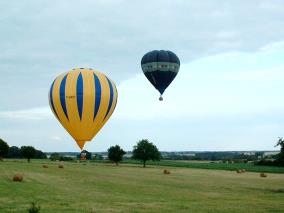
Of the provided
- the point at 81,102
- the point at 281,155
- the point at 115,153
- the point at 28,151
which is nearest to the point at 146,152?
the point at 115,153

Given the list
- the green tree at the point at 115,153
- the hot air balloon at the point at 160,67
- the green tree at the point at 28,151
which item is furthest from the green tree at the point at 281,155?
the green tree at the point at 28,151

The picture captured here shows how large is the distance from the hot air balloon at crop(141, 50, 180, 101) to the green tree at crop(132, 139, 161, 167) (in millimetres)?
47362

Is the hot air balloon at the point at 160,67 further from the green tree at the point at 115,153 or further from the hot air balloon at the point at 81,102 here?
the green tree at the point at 115,153

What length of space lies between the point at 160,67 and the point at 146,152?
4973 cm

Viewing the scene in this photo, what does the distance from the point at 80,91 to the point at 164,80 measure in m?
16.4

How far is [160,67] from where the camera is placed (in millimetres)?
54281

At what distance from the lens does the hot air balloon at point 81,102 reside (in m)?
40.4

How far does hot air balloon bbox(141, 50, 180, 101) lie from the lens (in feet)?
178

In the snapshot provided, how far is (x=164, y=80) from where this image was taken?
55.0 m

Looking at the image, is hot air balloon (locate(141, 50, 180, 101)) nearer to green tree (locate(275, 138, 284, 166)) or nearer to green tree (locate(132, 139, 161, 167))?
green tree (locate(275, 138, 284, 166))

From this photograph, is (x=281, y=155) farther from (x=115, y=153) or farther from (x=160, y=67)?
(x=115, y=153)

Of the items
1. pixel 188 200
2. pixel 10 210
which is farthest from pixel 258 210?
pixel 10 210

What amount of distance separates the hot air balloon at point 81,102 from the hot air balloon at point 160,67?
13.4m

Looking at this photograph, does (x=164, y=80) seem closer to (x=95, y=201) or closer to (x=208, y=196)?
(x=208, y=196)
